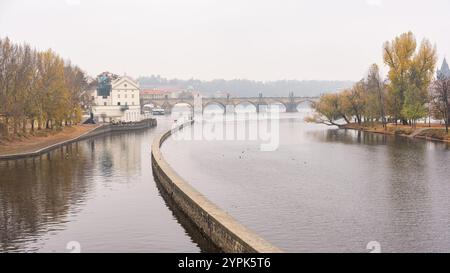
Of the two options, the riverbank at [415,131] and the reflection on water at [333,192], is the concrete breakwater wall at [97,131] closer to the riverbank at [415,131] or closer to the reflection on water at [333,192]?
the reflection on water at [333,192]

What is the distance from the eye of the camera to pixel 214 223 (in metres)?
26.5

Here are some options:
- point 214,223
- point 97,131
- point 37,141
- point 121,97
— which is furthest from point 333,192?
point 121,97

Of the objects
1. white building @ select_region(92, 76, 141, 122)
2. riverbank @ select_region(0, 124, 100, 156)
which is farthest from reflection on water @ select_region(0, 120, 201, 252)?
white building @ select_region(92, 76, 141, 122)

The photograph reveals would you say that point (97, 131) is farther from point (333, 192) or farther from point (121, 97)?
point (333, 192)

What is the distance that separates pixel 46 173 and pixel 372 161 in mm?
33491

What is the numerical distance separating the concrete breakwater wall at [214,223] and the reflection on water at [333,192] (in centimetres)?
291

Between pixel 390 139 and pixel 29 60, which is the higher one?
pixel 29 60

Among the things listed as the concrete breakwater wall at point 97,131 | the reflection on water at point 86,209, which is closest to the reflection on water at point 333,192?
the reflection on water at point 86,209

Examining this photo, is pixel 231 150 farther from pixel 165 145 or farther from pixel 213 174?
pixel 213 174

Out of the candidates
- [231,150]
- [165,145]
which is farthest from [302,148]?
[165,145]

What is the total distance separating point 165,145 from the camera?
3351 inches

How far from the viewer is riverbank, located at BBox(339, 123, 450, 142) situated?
274 feet

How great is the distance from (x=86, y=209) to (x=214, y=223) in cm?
1291
